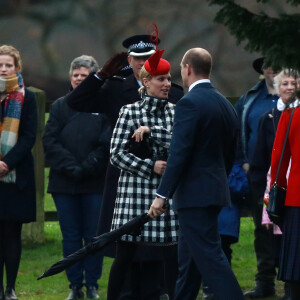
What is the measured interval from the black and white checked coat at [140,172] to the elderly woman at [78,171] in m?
1.37

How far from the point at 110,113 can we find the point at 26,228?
3248 millimetres

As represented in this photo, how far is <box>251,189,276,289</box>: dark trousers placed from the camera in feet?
25.3

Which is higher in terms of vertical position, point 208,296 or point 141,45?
point 141,45

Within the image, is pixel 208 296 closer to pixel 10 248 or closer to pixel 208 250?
pixel 10 248

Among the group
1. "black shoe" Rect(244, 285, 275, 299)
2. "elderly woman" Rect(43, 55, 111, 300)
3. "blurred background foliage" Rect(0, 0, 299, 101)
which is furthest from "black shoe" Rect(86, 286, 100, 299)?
"blurred background foliage" Rect(0, 0, 299, 101)

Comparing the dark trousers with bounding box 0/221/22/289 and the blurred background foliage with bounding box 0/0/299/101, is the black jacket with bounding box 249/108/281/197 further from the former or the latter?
the blurred background foliage with bounding box 0/0/299/101

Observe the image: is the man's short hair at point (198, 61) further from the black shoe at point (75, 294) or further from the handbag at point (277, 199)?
the black shoe at point (75, 294)

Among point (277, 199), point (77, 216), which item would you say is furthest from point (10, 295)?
point (277, 199)

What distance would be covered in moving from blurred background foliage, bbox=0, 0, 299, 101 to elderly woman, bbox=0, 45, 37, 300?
6196 millimetres

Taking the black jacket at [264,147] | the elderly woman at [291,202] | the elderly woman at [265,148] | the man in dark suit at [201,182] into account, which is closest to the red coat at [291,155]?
the elderly woman at [291,202]

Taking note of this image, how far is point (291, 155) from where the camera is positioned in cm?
590

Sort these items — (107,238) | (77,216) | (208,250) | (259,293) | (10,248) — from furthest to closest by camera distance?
(77,216) → (259,293) → (10,248) → (107,238) → (208,250)

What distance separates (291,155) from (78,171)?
7.28 feet

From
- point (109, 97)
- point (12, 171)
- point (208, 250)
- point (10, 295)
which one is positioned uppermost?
point (109, 97)
